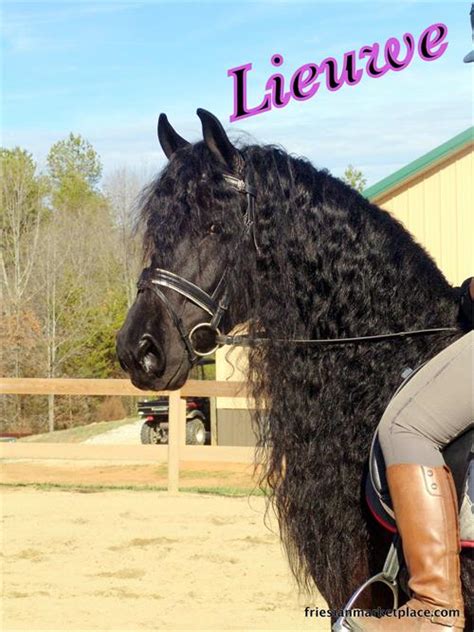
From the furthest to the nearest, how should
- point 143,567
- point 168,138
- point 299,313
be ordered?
point 143,567 < point 168,138 < point 299,313

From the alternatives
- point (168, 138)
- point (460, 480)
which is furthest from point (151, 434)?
point (460, 480)

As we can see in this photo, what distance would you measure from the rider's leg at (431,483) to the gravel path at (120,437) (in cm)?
1658

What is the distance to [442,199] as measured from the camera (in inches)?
524

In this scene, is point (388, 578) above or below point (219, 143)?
below

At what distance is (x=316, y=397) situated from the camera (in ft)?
9.76

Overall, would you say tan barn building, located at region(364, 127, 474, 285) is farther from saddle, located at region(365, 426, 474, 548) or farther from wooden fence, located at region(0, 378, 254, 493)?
saddle, located at region(365, 426, 474, 548)

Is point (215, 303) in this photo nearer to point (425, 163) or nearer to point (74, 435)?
point (425, 163)

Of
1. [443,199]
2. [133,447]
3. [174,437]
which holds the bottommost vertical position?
[133,447]

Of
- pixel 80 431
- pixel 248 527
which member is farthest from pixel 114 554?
pixel 80 431

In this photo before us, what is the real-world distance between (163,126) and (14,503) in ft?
25.2

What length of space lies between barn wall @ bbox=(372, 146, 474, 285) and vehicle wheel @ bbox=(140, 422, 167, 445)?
6576 mm

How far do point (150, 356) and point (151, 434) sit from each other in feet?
47.6

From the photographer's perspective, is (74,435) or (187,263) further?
(74,435)

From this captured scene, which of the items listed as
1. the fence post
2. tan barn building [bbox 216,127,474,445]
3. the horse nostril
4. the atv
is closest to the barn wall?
tan barn building [bbox 216,127,474,445]
